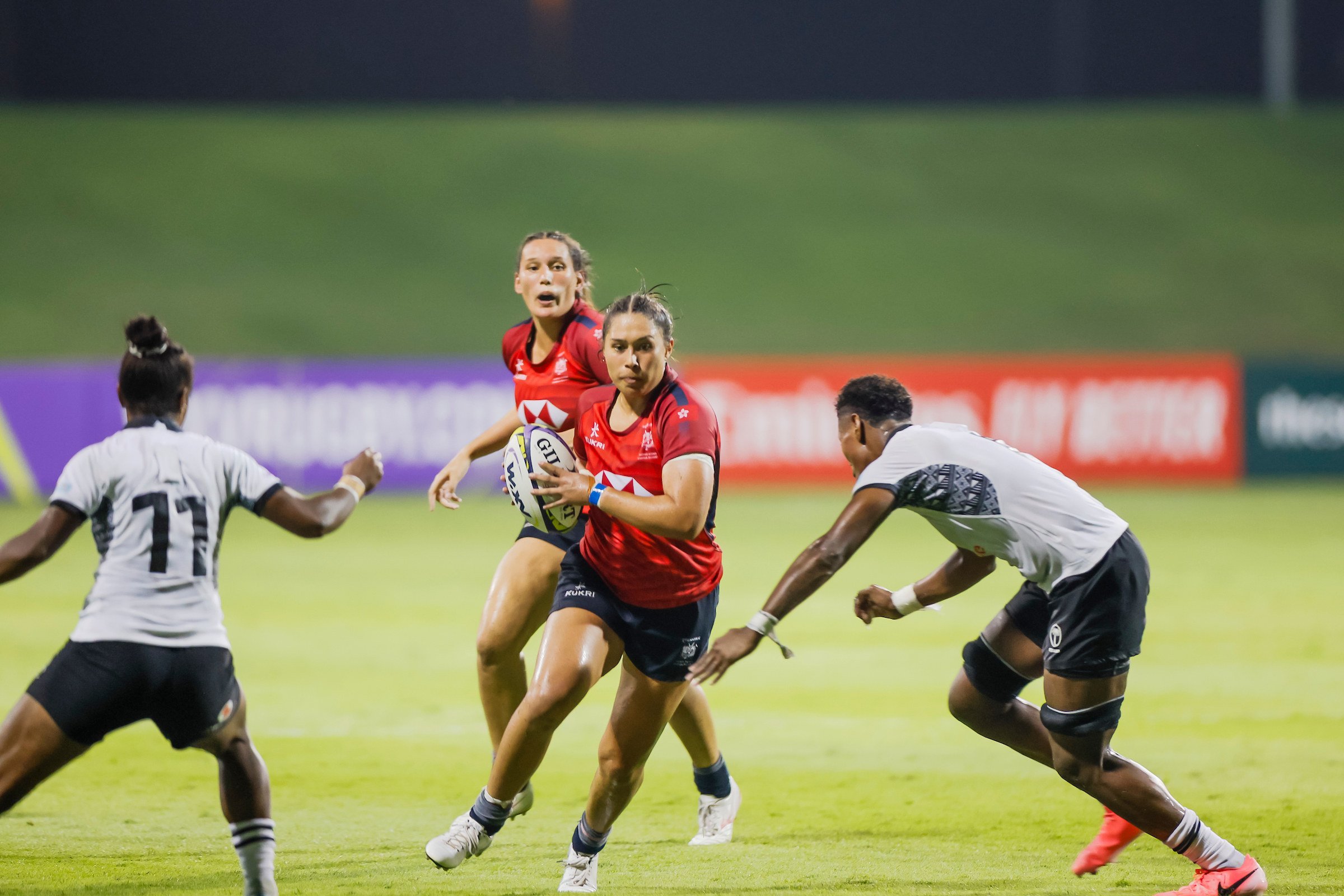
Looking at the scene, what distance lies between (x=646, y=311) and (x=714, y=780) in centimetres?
226

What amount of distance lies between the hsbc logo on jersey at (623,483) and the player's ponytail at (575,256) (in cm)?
150

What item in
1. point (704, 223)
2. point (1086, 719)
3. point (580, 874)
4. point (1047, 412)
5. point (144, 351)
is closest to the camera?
point (144, 351)

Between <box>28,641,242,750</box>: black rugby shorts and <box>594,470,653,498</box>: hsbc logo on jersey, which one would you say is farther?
<box>594,470,653,498</box>: hsbc logo on jersey

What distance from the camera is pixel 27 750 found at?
492cm

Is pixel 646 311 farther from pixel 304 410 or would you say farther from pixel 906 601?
pixel 304 410

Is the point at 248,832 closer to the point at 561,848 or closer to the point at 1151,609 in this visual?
the point at 561,848

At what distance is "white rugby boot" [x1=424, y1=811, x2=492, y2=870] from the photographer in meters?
6.16

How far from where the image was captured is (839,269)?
36.7 m

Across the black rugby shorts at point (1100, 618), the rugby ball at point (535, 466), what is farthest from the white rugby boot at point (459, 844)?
the black rugby shorts at point (1100, 618)

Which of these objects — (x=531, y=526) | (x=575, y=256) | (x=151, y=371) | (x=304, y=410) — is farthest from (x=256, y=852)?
(x=304, y=410)

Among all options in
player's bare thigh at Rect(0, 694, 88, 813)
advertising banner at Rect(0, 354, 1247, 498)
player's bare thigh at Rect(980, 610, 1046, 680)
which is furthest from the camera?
advertising banner at Rect(0, 354, 1247, 498)

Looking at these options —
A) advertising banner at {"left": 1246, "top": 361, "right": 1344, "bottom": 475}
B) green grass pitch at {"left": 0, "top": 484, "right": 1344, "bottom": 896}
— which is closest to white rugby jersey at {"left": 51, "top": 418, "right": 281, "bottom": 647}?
green grass pitch at {"left": 0, "top": 484, "right": 1344, "bottom": 896}

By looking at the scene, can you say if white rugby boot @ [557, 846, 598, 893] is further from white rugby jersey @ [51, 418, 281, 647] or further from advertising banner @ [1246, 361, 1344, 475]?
advertising banner @ [1246, 361, 1344, 475]

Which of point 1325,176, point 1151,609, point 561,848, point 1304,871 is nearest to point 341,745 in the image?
point 561,848
